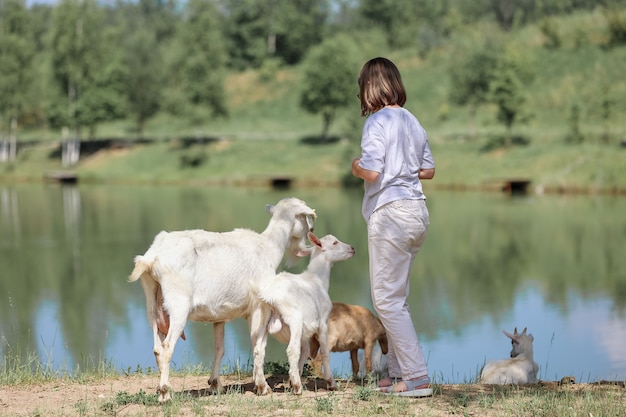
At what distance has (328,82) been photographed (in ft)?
195

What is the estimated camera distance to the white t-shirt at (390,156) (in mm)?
7086

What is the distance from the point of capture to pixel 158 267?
7.15 metres

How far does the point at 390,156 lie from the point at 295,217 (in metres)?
1.50

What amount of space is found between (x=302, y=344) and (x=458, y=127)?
51.9 meters

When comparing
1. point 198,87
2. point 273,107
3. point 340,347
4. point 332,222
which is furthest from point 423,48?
point 340,347

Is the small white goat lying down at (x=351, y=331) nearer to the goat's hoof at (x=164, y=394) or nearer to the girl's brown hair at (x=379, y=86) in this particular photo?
the goat's hoof at (x=164, y=394)

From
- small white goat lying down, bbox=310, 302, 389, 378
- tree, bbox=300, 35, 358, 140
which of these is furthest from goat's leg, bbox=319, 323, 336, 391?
tree, bbox=300, 35, 358, 140

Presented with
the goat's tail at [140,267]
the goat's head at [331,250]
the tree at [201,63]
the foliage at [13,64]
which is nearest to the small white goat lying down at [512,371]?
the goat's head at [331,250]

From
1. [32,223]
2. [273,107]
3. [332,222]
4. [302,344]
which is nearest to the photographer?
[302,344]

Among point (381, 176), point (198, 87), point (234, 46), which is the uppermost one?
point (234, 46)

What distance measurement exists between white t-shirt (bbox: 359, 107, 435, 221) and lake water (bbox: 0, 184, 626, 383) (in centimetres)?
305

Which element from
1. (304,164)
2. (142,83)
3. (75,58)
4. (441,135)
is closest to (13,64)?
(75,58)

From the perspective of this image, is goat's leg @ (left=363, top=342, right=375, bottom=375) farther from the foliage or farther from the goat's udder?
the foliage

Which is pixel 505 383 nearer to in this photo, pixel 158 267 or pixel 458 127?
pixel 158 267
